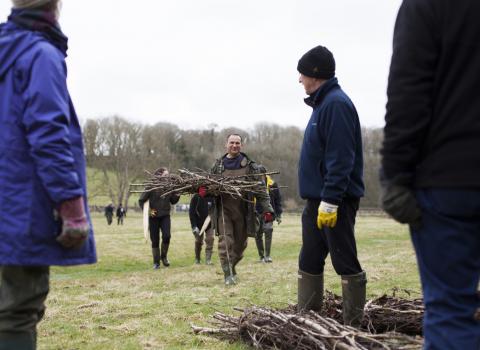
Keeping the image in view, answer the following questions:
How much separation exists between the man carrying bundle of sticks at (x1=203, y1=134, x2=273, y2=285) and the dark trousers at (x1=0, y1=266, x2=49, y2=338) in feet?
20.2

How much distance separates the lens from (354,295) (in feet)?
15.3

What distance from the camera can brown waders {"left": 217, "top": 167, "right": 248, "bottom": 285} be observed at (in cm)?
920

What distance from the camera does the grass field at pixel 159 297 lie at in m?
5.17

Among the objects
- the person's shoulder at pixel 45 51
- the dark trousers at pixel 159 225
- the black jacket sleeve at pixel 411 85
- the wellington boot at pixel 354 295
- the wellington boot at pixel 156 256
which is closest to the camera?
the black jacket sleeve at pixel 411 85

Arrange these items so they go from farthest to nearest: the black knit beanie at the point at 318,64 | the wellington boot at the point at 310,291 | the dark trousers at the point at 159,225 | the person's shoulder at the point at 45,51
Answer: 1. the dark trousers at the point at 159,225
2. the black knit beanie at the point at 318,64
3. the wellington boot at the point at 310,291
4. the person's shoulder at the point at 45,51

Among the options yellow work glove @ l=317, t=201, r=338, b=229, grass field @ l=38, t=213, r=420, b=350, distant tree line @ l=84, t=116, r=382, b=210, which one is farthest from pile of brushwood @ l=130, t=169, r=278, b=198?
distant tree line @ l=84, t=116, r=382, b=210

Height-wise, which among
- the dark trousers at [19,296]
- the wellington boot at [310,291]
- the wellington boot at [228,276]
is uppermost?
the dark trousers at [19,296]

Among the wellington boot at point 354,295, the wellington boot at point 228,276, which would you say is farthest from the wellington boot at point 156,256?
the wellington boot at point 354,295

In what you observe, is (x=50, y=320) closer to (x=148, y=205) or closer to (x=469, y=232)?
(x=469, y=232)

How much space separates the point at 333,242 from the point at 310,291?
571mm

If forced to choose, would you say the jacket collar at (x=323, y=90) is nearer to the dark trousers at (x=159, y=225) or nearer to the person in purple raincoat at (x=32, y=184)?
the person in purple raincoat at (x=32, y=184)

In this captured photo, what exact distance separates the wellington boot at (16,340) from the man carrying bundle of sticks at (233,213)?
616 cm

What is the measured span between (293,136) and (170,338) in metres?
88.7

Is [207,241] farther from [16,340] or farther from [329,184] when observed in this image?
[16,340]
